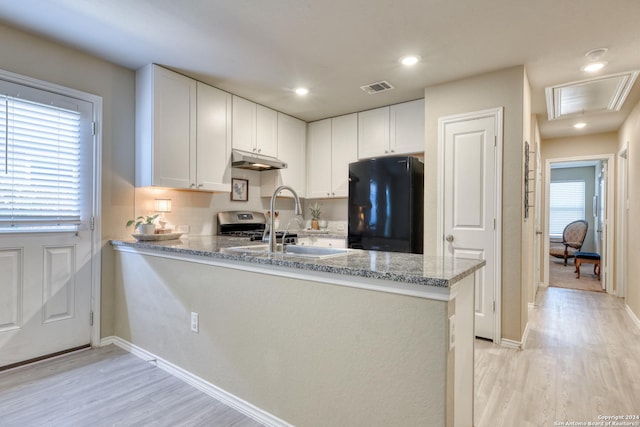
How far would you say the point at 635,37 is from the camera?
231 centimetres

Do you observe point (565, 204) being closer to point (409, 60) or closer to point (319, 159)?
point (319, 159)

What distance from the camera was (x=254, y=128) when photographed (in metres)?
3.84

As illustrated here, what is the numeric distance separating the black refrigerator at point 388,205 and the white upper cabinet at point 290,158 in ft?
3.24

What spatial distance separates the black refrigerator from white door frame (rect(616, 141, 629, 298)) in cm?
280

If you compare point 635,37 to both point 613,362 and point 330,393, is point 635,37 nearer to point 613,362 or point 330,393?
point 613,362

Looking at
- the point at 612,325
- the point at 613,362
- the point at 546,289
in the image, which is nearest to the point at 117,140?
the point at 613,362

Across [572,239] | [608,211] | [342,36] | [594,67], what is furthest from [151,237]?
[572,239]

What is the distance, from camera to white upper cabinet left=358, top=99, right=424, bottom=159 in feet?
12.2

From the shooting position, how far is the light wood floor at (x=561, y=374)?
193 cm

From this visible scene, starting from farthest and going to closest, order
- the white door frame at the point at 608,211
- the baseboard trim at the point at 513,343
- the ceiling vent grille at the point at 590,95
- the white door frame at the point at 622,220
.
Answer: the white door frame at the point at 608,211, the white door frame at the point at 622,220, the ceiling vent grille at the point at 590,95, the baseboard trim at the point at 513,343

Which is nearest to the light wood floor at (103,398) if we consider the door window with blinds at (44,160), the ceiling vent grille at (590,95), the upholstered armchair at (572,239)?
the door window with blinds at (44,160)

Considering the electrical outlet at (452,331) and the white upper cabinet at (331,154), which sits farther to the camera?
the white upper cabinet at (331,154)

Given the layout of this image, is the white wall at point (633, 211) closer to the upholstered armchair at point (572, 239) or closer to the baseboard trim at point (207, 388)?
the upholstered armchair at point (572, 239)

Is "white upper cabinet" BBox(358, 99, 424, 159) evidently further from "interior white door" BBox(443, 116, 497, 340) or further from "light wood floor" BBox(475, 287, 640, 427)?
"light wood floor" BBox(475, 287, 640, 427)
